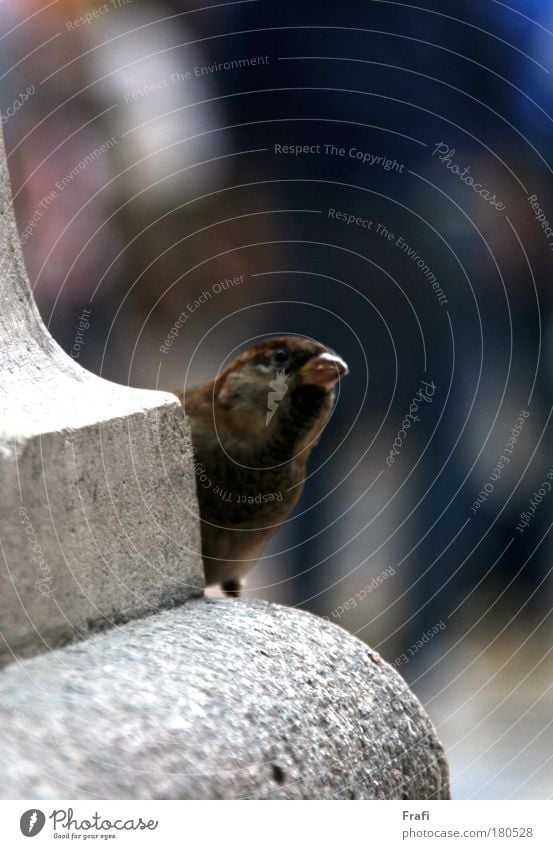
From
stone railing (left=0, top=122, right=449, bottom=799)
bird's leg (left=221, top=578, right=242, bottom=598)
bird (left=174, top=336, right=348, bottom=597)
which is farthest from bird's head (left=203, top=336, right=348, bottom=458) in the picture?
bird's leg (left=221, top=578, right=242, bottom=598)

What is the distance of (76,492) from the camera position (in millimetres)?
872

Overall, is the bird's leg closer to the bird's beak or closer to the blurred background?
the blurred background

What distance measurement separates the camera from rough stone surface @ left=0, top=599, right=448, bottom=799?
0.74 m

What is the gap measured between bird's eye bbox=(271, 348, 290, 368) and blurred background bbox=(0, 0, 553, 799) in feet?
0.18

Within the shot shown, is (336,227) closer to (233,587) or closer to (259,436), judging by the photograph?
(259,436)

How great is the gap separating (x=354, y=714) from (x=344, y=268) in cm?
45

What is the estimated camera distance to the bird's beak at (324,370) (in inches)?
41.6

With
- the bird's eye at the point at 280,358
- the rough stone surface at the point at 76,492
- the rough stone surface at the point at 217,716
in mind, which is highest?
the bird's eye at the point at 280,358

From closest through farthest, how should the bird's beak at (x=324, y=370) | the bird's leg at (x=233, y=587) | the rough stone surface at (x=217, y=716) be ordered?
the rough stone surface at (x=217, y=716) < the bird's beak at (x=324, y=370) < the bird's leg at (x=233, y=587)

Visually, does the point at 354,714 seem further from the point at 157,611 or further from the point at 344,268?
the point at 344,268

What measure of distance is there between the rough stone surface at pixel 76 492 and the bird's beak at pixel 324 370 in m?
0.14

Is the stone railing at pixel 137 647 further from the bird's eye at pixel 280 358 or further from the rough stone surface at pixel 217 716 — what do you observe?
the bird's eye at pixel 280 358

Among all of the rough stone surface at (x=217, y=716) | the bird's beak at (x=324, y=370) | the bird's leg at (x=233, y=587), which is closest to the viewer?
the rough stone surface at (x=217, y=716)

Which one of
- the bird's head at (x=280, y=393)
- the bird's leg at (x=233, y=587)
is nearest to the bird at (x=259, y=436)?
the bird's head at (x=280, y=393)
